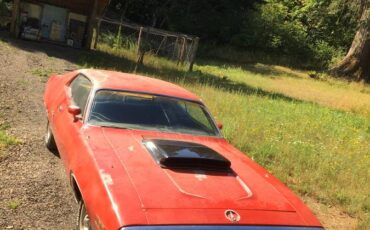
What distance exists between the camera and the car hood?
334 cm

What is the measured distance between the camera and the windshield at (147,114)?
4961 mm

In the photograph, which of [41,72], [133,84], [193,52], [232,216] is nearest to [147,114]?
[133,84]

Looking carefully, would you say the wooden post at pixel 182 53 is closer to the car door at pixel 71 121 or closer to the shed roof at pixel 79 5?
the shed roof at pixel 79 5

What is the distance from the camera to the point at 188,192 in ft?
11.8

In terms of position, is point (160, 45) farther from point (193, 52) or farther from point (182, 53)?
point (193, 52)

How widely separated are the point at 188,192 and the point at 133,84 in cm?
228

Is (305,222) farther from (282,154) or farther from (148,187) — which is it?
(282,154)

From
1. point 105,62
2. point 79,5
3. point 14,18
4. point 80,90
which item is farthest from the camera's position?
point 79,5

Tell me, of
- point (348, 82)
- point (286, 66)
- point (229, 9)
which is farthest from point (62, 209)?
point (229, 9)

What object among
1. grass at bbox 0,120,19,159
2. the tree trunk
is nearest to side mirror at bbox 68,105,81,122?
grass at bbox 0,120,19,159

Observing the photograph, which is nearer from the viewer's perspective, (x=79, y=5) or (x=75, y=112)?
(x=75, y=112)

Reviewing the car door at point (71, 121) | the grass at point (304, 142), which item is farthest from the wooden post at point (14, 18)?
the car door at point (71, 121)

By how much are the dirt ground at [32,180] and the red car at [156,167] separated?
523 mm

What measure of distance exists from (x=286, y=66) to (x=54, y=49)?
18.9 metres
